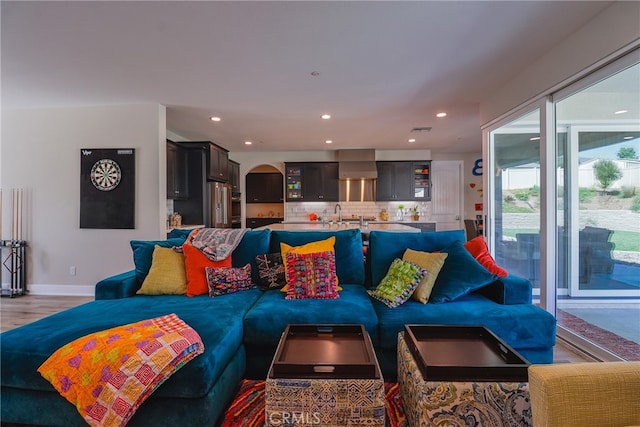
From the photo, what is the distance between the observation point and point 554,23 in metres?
2.29

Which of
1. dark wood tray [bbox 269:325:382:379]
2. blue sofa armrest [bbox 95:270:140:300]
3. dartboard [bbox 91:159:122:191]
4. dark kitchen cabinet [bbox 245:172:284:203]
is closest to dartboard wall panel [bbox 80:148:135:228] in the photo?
dartboard [bbox 91:159:122:191]

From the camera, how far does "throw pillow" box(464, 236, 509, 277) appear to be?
2.30 meters

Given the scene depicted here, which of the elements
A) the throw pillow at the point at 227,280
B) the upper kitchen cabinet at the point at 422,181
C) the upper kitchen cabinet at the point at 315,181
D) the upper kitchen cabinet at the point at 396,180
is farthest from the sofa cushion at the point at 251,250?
the upper kitchen cabinet at the point at 422,181

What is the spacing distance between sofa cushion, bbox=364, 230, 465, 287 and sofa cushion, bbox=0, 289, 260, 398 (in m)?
1.06

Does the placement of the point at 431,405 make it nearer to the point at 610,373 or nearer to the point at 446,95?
the point at 610,373

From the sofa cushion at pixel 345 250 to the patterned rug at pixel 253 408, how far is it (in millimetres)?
954

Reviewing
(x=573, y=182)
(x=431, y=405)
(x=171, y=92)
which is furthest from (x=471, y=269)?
→ (x=171, y=92)

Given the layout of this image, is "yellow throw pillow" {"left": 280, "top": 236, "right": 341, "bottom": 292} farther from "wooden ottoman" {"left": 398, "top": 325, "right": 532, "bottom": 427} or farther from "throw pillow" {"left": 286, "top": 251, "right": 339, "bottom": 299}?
"wooden ottoman" {"left": 398, "top": 325, "right": 532, "bottom": 427}

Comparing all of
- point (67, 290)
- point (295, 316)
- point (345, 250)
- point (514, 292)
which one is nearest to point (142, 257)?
point (295, 316)

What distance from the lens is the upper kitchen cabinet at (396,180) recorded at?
7062mm

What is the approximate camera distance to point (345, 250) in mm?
2682

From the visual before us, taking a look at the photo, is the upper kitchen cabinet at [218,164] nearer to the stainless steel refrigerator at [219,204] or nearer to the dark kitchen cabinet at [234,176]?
the stainless steel refrigerator at [219,204]

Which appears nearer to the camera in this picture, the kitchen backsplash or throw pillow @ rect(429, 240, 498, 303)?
throw pillow @ rect(429, 240, 498, 303)

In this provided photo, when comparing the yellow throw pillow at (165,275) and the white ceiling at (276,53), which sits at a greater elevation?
the white ceiling at (276,53)
